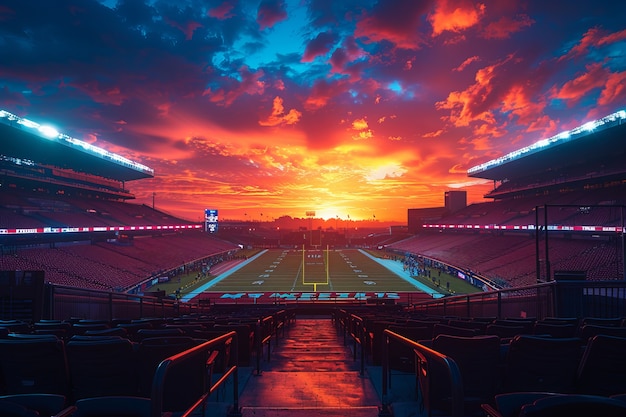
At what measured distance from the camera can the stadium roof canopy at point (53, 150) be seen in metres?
33.2

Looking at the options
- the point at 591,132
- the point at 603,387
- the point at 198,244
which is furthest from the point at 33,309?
the point at 198,244

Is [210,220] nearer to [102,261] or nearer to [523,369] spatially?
[102,261]

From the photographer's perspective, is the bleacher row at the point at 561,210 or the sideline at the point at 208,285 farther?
the bleacher row at the point at 561,210

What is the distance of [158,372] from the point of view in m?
2.52

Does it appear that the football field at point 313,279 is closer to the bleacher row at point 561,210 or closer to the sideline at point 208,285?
the sideline at point 208,285

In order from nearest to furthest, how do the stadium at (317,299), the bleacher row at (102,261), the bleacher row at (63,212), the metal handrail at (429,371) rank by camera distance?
1. the metal handrail at (429,371)
2. the stadium at (317,299)
3. the bleacher row at (102,261)
4. the bleacher row at (63,212)

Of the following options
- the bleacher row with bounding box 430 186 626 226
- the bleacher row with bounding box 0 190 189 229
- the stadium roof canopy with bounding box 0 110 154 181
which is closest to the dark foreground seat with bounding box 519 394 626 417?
the bleacher row with bounding box 430 186 626 226

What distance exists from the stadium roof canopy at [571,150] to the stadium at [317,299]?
28 centimetres

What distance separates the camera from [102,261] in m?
38.0

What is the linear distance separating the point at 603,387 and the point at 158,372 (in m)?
4.18

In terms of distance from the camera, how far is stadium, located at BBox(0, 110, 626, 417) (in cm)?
347

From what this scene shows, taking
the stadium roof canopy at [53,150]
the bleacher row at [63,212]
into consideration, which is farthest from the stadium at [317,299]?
the bleacher row at [63,212]

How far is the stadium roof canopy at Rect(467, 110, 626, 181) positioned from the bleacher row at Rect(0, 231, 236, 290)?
49.3 m

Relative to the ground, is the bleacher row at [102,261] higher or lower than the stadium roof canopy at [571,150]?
lower
